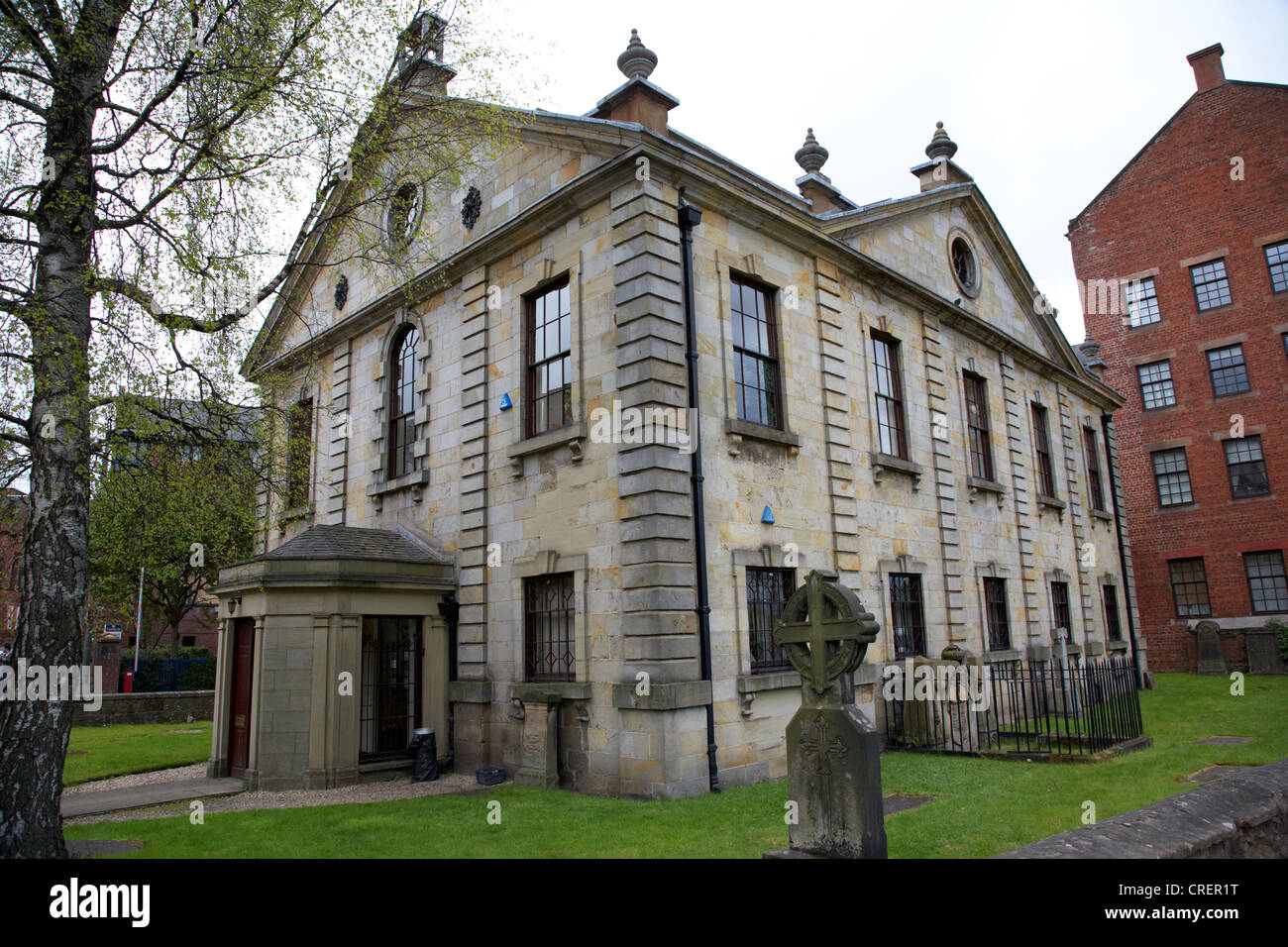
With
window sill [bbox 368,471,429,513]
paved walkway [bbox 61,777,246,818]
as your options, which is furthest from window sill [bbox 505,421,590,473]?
paved walkway [bbox 61,777,246,818]

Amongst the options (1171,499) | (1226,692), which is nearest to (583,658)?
(1226,692)

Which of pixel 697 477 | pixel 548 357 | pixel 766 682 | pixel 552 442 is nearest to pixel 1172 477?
pixel 766 682

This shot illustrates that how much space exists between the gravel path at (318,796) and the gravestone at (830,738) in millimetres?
6461

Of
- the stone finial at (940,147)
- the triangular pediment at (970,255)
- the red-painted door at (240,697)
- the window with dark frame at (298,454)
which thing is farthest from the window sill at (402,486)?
the stone finial at (940,147)

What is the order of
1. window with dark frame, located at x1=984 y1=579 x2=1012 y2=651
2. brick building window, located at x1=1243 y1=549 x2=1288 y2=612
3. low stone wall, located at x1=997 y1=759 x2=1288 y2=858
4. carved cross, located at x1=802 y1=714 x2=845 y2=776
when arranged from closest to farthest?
low stone wall, located at x1=997 y1=759 x2=1288 y2=858 → carved cross, located at x1=802 y1=714 x2=845 y2=776 → window with dark frame, located at x1=984 y1=579 x2=1012 y2=651 → brick building window, located at x1=1243 y1=549 x2=1288 y2=612

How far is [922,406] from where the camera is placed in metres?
17.2

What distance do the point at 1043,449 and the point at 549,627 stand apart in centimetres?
1591

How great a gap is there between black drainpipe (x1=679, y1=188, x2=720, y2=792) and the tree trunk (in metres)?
6.90

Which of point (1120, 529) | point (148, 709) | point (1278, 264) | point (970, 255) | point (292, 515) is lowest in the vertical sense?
point (148, 709)

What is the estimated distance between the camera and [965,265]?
20.2m

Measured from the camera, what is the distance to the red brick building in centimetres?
2712

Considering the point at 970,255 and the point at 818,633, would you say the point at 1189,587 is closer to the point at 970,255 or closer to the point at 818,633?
the point at 970,255

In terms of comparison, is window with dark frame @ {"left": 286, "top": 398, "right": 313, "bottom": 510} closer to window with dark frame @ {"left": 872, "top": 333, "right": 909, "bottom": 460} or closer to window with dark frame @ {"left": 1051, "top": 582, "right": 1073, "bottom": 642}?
window with dark frame @ {"left": 872, "top": 333, "right": 909, "bottom": 460}

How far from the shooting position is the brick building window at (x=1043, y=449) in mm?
21953
